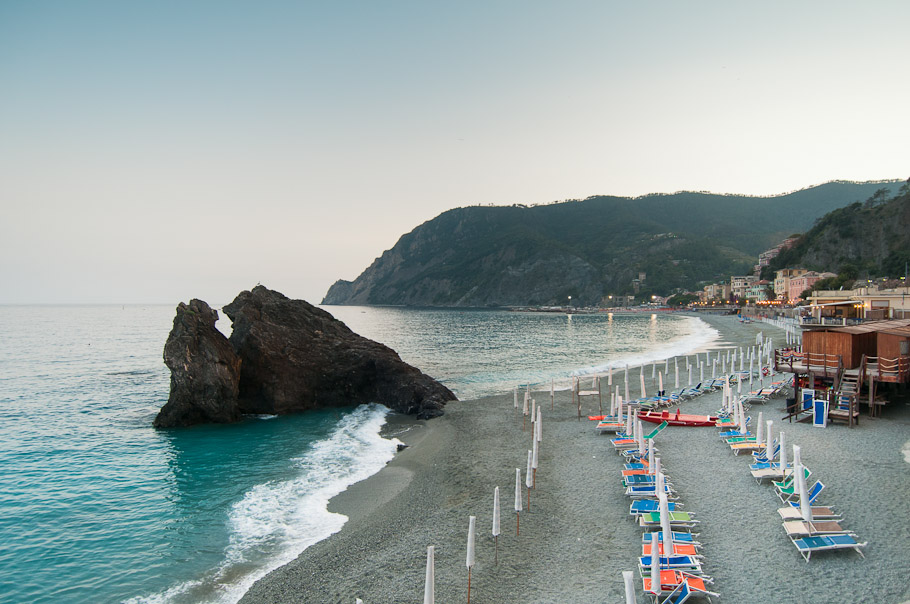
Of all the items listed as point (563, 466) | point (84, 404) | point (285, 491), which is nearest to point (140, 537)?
point (285, 491)

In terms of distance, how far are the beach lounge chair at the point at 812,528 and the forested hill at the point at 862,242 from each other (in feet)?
293

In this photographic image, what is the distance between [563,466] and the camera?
15.7 metres

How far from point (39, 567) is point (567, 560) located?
41.1ft

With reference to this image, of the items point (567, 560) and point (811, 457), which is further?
point (811, 457)

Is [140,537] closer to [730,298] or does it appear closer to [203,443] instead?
[203,443]

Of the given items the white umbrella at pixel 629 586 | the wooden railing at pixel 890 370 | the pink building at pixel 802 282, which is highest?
the pink building at pixel 802 282

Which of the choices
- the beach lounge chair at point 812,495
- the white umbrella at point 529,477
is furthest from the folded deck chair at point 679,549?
the white umbrella at point 529,477

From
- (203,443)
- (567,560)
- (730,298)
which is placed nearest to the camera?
(567,560)

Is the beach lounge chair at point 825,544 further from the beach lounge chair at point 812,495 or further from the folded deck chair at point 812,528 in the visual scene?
the beach lounge chair at point 812,495

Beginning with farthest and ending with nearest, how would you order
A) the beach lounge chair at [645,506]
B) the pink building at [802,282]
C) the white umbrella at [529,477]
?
the pink building at [802,282]
the white umbrella at [529,477]
the beach lounge chair at [645,506]

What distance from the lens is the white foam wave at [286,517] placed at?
410 inches

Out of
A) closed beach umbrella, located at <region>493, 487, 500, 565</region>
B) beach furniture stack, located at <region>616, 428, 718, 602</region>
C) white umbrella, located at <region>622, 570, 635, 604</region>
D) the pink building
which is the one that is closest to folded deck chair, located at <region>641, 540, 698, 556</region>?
beach furniture stack, located at <region>616, 428, 718, 602</region>

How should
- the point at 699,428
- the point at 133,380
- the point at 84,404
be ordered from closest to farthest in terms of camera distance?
1. the point at 699,428
2. the point at 84,404
3. the point at 133,380

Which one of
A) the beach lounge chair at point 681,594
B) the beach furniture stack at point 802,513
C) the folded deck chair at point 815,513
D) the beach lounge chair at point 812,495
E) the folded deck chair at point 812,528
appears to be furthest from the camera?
the beach lounge chair at point 812,495
